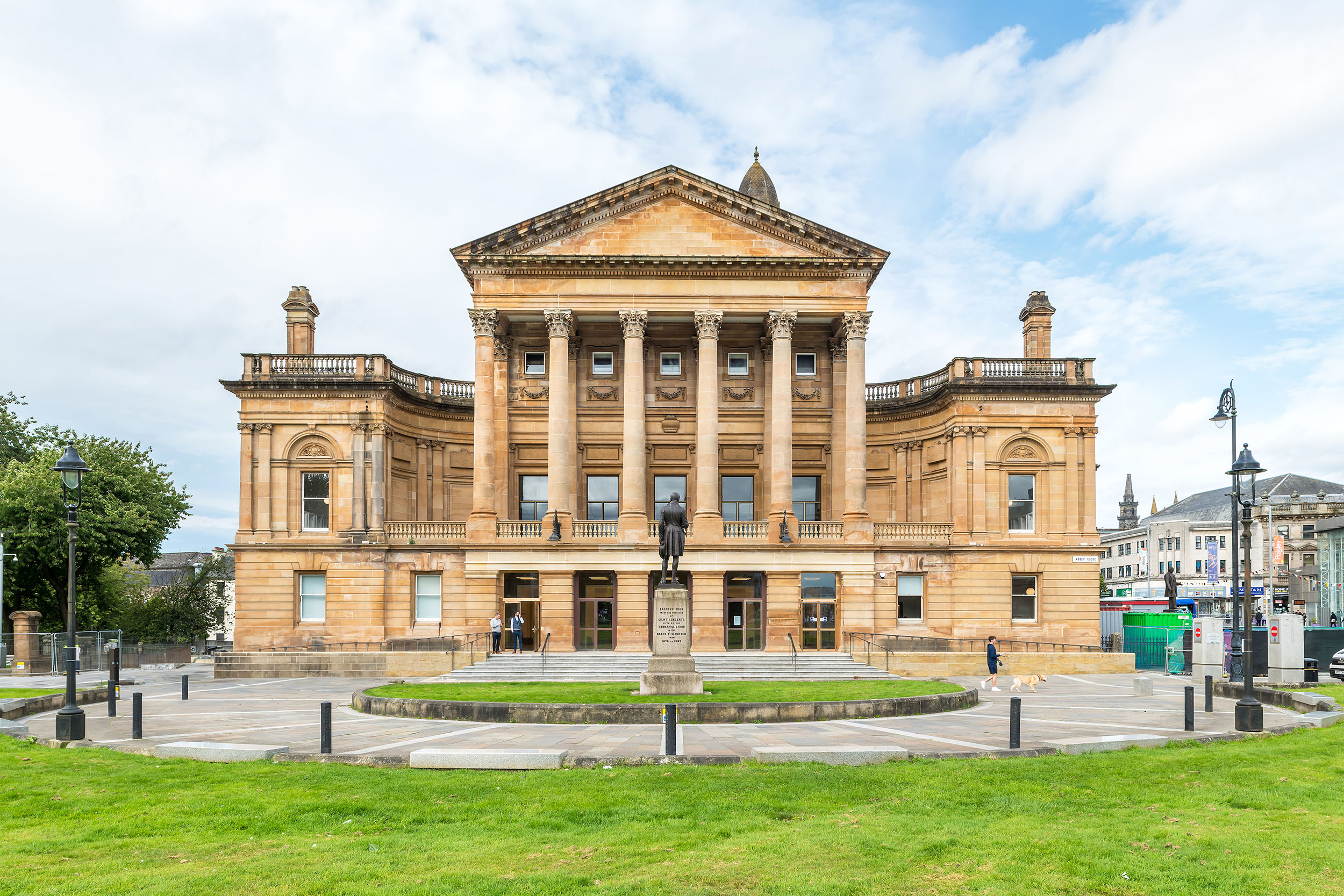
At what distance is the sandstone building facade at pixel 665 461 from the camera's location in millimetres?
40906

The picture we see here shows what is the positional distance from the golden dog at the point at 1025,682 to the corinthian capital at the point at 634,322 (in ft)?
67.4

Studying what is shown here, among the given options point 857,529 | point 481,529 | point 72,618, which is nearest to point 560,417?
point 481,529

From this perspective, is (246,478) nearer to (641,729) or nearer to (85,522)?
(85,522)

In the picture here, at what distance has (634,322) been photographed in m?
42.2

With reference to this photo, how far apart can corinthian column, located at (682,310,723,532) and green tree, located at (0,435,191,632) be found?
29.7m

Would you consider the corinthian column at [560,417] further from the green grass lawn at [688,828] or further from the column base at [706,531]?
the green grass lawn at [688,828]

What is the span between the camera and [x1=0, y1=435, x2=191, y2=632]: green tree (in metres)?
48.0

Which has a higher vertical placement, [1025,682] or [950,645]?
[1025,682]

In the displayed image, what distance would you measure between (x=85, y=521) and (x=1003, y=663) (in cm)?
4323

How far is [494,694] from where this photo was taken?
25609mm

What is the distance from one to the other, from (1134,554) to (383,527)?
108 meters

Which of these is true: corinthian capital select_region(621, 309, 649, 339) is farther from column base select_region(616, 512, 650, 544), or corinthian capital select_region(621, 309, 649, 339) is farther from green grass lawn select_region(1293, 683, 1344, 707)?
green grass lawn select_region(1293, 683, 1344, 707)

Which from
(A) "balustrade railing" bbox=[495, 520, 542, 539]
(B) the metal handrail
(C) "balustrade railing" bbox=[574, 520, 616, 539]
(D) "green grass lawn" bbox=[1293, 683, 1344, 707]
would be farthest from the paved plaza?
(C) "balustrade railing" bbox=[574, 520, 616, 539]

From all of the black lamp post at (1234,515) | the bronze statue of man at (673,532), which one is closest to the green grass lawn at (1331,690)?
the black lamp post at (1234,515)
